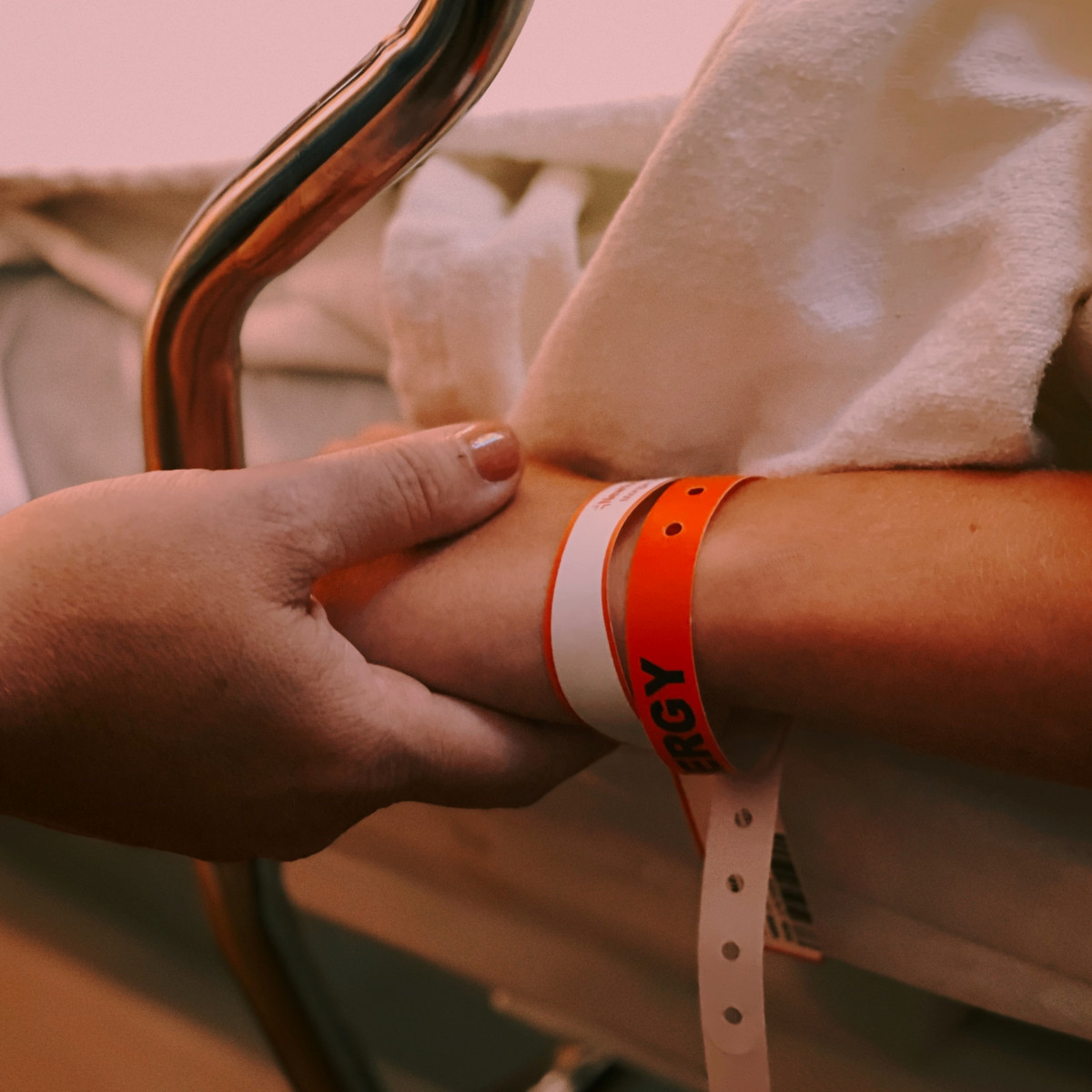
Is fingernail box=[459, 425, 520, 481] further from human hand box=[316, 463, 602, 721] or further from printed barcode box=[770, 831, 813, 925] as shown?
Answer: printed barcode box=[770, 831, 813, 925]

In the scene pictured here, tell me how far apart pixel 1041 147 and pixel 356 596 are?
33cm

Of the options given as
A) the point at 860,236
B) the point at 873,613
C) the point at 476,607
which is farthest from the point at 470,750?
the point at 860,236

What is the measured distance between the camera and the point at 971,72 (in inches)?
13.6

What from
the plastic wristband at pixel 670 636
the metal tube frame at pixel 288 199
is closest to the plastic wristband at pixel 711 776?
the plastic wristband at pixel 670 636

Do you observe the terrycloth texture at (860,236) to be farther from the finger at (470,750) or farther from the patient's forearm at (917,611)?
the finger at (470,750)

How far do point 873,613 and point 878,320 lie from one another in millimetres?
136

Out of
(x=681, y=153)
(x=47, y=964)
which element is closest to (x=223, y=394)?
(x=681, y=153)

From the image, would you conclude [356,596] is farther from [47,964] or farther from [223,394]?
Answer: [47,964]

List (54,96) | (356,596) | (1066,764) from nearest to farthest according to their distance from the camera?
(1066,764)
(356,596)
(54,96)

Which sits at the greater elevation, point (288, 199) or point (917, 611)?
point (288, 199)

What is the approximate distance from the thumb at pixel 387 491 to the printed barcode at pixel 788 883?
0.64 feet

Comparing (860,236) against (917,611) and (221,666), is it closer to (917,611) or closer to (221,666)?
(917,611)


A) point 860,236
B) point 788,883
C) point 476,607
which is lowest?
point 788,883

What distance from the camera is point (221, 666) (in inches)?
12.7
